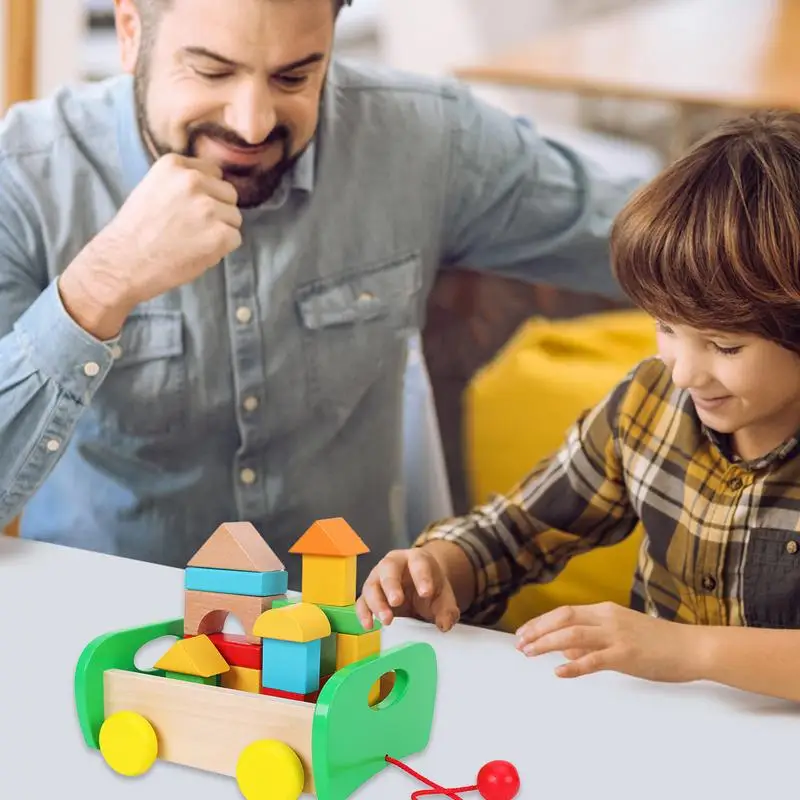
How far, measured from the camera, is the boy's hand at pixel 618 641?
2.47 feet

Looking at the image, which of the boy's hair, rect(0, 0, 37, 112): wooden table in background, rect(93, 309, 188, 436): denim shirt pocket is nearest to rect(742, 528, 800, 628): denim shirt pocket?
the boy's hair

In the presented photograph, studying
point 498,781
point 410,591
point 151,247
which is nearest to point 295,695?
point 498,781

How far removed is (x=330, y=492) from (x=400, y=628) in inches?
16.0

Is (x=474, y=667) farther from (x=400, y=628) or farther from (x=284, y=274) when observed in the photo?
(x=284, y=274)

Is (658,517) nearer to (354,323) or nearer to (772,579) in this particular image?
(772,579)

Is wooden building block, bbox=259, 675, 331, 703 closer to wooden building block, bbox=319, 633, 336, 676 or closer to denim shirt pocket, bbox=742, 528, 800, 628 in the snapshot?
wooden building block, bbox=319, 633, 336, 676

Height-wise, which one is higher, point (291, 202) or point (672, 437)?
point (291, 202)

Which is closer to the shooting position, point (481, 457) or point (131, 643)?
point (131, 643)

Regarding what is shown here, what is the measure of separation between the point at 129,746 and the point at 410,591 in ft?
0.92

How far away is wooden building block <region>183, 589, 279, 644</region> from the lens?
67cm

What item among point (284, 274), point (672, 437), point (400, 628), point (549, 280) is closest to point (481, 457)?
point (549, 280)

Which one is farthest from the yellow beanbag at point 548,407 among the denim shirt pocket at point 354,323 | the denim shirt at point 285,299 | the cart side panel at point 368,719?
the cart side panel at point 368,719

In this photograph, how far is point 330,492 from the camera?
4.12 ft

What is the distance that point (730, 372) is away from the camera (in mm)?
833
